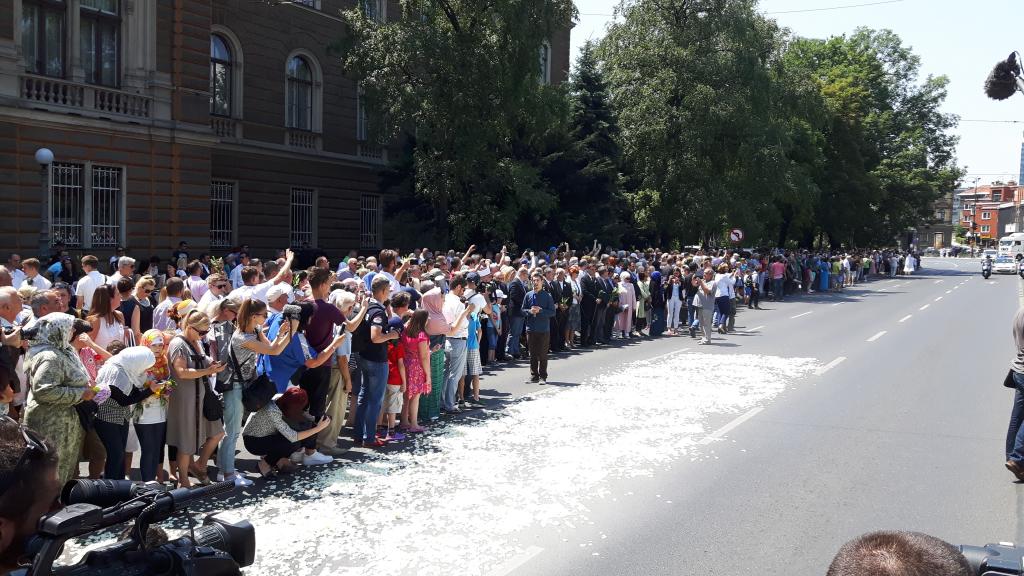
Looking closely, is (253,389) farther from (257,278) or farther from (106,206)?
(106,206)

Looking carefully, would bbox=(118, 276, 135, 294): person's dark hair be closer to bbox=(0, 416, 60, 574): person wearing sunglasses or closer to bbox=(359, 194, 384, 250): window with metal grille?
bbox=(0, 416, 60, 574): person wearing sunglasses

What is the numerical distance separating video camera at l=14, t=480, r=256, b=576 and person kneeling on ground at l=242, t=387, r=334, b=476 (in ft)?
17.4

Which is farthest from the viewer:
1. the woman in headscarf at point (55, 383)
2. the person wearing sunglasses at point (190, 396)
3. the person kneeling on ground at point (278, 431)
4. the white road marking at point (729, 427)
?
the white road marking at point (729, 427)

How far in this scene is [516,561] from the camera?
5898 mm

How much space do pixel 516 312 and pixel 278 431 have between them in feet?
27.5

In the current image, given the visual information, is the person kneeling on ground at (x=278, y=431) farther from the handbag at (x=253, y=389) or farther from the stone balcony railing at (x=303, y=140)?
the stone balcony railing at (x=303, y=140)

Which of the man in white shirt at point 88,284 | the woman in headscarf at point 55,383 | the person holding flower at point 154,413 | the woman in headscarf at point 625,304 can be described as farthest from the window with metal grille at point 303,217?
the woman in headscarf at point 55,383

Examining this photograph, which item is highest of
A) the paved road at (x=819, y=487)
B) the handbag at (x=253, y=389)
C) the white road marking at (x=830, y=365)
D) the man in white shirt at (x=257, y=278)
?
the man in white shirt at (x=257, y=278)

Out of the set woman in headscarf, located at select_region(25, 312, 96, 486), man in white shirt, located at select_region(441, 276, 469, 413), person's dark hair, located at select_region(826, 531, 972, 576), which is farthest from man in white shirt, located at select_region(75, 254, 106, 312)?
person's dark hair, located at select_region(826, 531, 972, 576)

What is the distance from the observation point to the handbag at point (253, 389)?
773 centimetres

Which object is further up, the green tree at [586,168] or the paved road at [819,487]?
the green tree at [586,168]

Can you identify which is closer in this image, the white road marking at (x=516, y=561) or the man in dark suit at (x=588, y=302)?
the white road marking at (x=516, y=561)

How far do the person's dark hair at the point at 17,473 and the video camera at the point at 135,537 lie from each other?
0.08 meters

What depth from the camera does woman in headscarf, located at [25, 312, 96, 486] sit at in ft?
21.1
